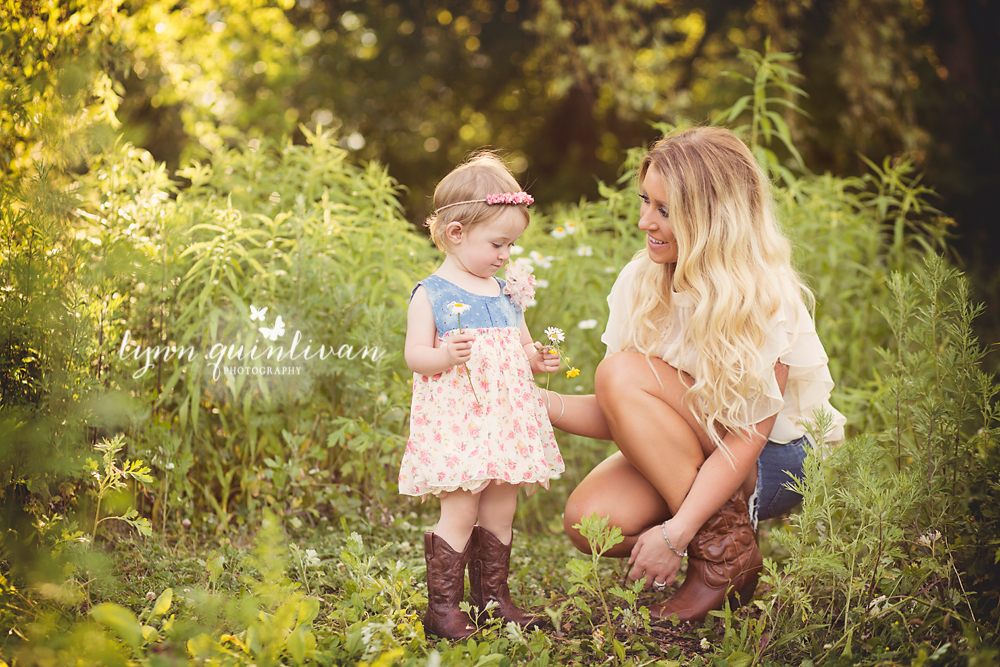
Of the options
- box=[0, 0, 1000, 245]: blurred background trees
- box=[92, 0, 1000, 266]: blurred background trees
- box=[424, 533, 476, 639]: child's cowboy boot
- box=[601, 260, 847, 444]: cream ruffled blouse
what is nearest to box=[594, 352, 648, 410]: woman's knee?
box=[601, 260, 847, 444]: cream ruffled blouse

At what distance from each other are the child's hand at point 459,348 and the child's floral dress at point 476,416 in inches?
3.4

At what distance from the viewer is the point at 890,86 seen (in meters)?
5.99

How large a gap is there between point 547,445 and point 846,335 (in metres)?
2.02

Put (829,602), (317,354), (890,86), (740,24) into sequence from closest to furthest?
(829,602)
(317,354)
(890,86)
(740,24)

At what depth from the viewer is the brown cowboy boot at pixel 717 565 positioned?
186 cm

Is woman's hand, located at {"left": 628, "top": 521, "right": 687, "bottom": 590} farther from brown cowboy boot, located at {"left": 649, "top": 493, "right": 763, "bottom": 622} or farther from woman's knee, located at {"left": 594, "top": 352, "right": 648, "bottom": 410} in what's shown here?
woman's knee, located at {"left": 594, "top": 352, "right": 648, "bottom": 410}

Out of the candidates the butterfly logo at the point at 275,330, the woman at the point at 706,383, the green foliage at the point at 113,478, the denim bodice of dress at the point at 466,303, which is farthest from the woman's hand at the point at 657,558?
the butterfly logo at the point at 275,330

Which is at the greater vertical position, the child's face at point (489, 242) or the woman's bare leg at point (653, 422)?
the child's face at point (489, 242)

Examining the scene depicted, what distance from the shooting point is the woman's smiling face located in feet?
6.40

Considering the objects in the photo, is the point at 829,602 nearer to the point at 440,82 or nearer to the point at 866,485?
the point at 866,485

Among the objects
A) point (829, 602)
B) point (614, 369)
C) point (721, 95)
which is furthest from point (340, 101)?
point (829, 602)

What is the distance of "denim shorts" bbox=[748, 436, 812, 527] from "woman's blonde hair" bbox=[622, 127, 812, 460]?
194mm

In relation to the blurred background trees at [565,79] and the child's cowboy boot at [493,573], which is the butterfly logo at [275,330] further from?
the blurred background trees at [565,79]

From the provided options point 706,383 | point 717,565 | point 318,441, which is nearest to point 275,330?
point 318,441
